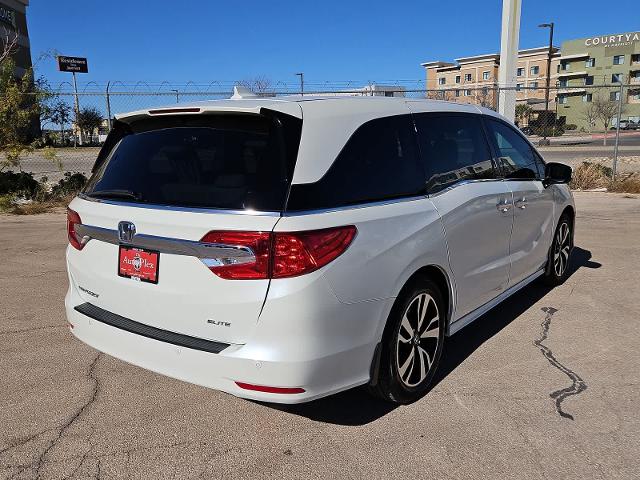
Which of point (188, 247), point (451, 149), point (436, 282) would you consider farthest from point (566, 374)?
point (188, 247)

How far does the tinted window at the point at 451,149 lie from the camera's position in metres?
3.45

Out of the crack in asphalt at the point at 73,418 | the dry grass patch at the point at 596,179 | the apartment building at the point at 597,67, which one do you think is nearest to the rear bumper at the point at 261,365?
the crack in asphalt at the point at 73,418

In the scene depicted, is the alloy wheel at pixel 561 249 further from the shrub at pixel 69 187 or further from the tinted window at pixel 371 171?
the shrub at pixel 69 187

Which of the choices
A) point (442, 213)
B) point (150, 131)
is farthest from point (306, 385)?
point (150, 131)

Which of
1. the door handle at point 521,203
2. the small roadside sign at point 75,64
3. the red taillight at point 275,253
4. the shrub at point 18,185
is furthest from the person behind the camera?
the small roadside sign at point 75,64

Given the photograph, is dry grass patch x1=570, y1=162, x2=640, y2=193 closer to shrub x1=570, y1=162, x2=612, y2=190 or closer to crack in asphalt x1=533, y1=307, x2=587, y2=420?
shrub x1=570, y1=162, x2=612, y2=190

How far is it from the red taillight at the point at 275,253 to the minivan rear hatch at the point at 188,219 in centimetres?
1

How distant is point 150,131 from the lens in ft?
10.3


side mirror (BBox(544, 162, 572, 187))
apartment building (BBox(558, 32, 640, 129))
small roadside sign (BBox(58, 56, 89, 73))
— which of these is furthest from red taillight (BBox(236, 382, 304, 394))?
apartment building (BBox(558, 32, 640, 129))

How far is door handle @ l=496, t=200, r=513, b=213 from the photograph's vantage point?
4.02 metres

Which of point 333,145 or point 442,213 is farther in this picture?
point 442,213

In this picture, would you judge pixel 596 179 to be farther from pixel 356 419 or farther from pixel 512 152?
pixel 356 419

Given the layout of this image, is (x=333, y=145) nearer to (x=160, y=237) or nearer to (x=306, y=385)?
(x=160, y=237)

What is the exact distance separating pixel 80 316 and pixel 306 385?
146 centimetres
